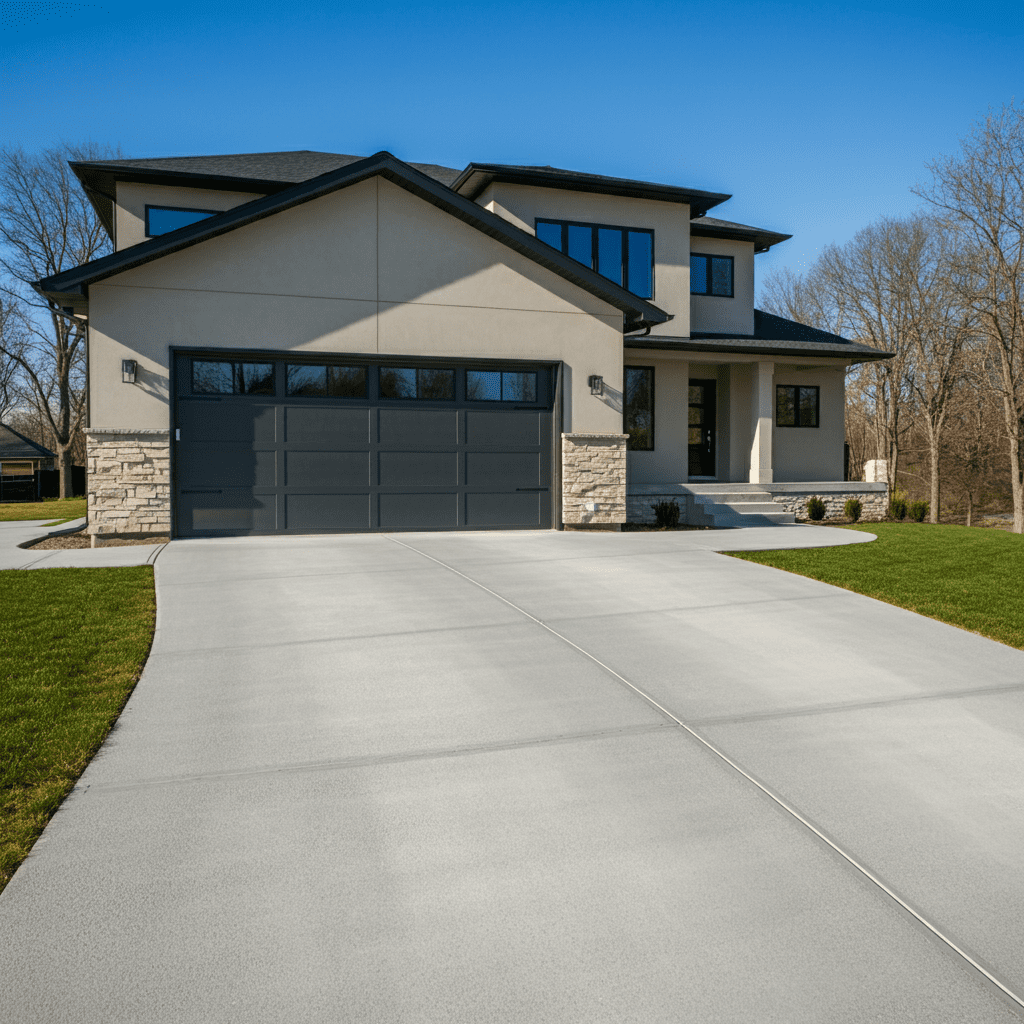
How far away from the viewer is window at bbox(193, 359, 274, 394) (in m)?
12.6

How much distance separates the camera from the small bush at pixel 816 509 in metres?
18.3

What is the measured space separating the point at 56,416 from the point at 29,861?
5263 centimetres

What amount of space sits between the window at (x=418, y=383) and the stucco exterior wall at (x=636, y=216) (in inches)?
199

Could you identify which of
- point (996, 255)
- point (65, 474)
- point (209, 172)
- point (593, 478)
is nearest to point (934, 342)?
point (996, 255)

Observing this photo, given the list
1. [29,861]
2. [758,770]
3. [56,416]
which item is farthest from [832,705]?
[56,416]

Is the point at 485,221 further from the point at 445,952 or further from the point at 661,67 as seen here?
the point at 445,952

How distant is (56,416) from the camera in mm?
48969

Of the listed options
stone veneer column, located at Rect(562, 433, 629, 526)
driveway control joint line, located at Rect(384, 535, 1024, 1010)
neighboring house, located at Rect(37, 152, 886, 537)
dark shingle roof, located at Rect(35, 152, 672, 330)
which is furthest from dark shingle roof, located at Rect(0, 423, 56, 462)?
driveway control joint line, located at Rect(384, 535, 1024, 1010)

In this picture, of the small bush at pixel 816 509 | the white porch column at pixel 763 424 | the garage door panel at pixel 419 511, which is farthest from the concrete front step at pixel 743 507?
the garage door panel at pixel 419 511

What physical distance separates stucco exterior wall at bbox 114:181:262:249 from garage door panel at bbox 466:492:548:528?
7.49m

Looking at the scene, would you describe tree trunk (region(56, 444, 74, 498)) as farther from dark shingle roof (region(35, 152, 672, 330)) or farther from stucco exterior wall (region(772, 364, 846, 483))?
stucco exterior wall (region(772, 364, 846, 483))

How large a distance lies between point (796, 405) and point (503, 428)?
9921 mm

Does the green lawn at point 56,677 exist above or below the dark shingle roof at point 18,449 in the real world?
below

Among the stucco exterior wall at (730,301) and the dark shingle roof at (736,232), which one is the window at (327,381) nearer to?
the stucco exterior wall at (730,301)
